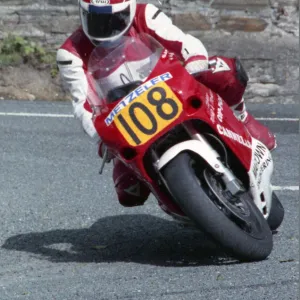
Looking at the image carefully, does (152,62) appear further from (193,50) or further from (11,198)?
(11,198)

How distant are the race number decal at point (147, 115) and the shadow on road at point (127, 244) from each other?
664 mm

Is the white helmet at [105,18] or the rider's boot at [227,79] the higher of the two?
the white helmet at [105,18]

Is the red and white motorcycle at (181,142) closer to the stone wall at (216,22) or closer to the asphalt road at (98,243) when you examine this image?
the asphalt road at (98,243)

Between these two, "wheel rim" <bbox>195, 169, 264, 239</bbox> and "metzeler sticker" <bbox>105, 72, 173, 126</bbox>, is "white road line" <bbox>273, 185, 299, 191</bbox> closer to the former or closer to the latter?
"wheel rim" <bbox>195, 169, 264, 239</bbox>

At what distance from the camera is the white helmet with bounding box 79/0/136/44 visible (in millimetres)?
4965

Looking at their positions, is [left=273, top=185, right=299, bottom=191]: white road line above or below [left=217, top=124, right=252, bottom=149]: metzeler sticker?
below

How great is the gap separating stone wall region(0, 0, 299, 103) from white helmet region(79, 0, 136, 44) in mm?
6342

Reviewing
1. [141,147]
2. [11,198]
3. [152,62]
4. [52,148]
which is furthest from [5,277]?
[52,148]

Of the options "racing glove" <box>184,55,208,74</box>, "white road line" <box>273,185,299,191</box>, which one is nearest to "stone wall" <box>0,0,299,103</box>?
"white road line" <box>273,185,299,191</box>

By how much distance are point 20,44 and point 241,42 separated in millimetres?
2372

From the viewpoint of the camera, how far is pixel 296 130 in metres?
9.02

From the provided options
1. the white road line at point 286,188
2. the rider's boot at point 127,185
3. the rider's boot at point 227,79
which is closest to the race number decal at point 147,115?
the rider's boot at point 227,79

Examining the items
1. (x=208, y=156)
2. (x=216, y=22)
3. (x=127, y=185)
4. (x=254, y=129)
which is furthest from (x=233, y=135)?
(x=216, y=22)

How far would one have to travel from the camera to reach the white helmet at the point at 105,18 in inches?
195
